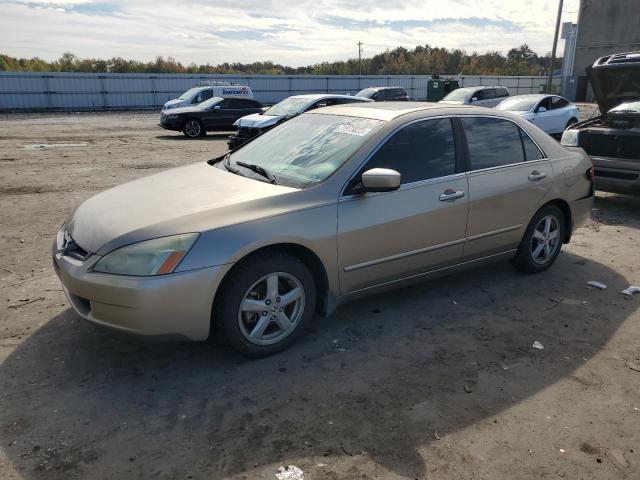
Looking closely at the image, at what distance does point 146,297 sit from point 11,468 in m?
1.02

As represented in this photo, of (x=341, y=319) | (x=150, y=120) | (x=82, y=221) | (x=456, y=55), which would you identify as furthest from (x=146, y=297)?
(x=456, y=55)

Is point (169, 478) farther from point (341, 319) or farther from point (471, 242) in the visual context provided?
point (471, 242)

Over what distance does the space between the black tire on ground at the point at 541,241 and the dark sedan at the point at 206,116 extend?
1507cm

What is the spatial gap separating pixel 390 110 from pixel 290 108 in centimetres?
1125

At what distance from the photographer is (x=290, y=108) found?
15086 millimetres

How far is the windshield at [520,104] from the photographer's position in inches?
580

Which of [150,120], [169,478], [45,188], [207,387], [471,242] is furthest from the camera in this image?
[150,120]

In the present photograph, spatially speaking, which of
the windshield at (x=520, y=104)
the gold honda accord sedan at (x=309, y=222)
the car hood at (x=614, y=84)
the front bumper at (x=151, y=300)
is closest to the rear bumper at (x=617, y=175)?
the car hood at (x=614, y=84)

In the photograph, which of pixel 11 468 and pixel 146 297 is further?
pixel 146 297

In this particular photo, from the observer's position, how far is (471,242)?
440 cm

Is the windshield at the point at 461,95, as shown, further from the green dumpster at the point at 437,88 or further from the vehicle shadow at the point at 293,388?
the vehicle shadow at the point at 293,388

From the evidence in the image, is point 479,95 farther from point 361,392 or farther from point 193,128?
point 361,392

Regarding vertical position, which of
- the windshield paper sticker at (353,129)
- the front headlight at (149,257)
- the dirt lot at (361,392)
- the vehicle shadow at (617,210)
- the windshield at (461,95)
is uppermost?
the windshield paper sticker at (353,129)

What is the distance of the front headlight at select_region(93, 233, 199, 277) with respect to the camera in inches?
119
